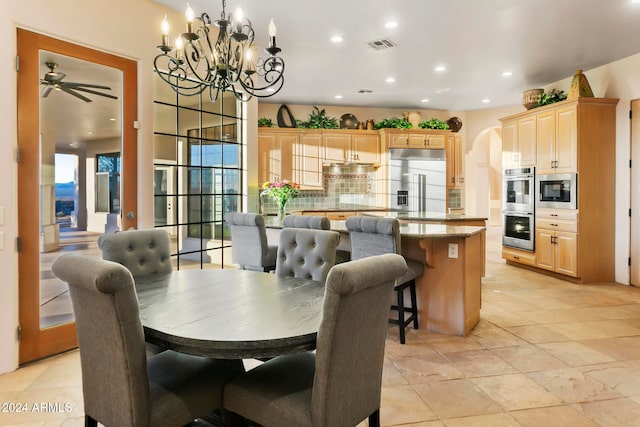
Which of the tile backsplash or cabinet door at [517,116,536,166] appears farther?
the tile backsplash

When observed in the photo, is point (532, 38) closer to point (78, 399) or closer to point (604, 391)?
point (604, 391)

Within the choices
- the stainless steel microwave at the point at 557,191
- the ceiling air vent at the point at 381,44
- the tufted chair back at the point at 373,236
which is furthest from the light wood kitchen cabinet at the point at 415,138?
the tufted chair back at the point at 373,236

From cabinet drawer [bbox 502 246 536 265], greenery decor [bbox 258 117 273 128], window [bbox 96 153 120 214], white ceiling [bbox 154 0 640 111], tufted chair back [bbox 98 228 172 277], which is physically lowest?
cabinet drawer [bbox 502 246 536 265]

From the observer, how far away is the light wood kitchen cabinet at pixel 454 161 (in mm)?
7715

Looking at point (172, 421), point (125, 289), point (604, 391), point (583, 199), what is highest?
point (583, 199)

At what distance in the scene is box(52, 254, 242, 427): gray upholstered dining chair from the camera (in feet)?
4.37

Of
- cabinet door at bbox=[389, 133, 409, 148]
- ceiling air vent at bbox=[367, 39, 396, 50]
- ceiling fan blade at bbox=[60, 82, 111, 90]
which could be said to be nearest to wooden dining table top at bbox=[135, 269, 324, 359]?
ceiling fan blade at bbox=[60, 82, 111, 90]

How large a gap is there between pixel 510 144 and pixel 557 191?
1.20m

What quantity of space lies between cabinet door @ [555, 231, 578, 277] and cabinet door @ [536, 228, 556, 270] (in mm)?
79

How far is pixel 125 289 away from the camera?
1.33m

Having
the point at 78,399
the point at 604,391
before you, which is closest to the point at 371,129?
the point at 604,391

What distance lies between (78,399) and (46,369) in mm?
601

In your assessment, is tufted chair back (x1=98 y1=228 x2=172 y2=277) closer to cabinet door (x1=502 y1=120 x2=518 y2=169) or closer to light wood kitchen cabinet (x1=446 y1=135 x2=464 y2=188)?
cabinet door (x1=502 y1=120 x2=518 y2=169)

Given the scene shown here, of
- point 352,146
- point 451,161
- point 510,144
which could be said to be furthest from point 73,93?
point 451,161
